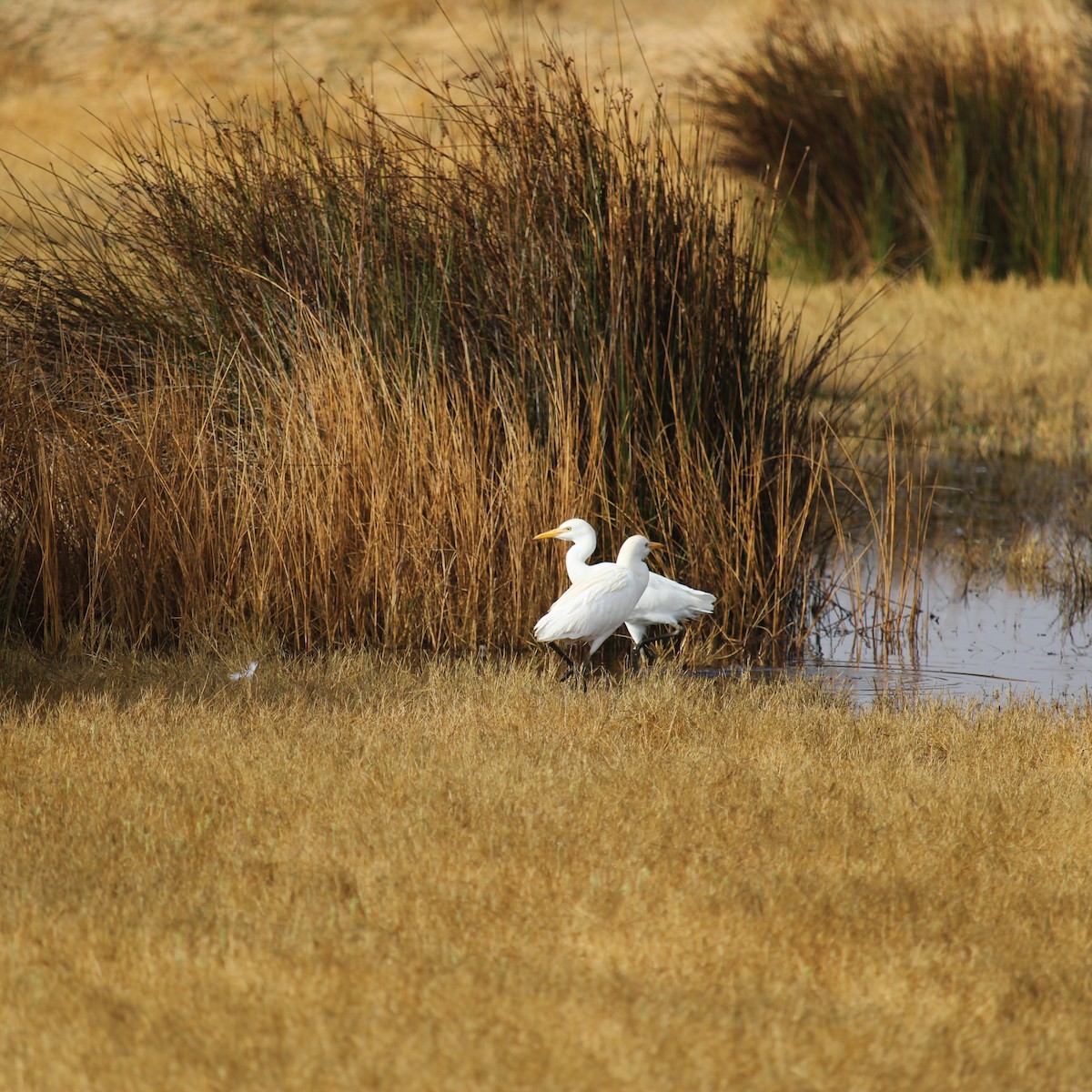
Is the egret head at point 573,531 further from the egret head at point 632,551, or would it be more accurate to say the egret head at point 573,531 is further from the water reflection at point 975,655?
the water reflection at point 975,655

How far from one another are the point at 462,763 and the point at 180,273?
2751 mm

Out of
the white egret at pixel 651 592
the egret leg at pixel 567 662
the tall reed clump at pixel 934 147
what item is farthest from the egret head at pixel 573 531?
the tall reed clump at pixel 934 147

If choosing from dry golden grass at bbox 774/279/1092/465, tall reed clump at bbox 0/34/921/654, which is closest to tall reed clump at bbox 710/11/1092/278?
dry golden grass at bbox 774/279/1092/465

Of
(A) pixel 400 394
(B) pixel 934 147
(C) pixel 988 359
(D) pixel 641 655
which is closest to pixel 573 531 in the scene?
(D) pixel 641 655

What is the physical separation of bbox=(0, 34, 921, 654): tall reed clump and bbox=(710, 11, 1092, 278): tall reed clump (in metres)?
6.49

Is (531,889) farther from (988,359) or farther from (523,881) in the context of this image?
(988,359)

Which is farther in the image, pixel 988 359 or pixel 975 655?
pixel 988 359

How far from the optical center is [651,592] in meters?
4.95

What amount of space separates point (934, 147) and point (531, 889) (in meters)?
10.4

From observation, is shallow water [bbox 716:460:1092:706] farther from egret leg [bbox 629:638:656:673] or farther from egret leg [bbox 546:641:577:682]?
egret leg [bbox 546:641:577:682]

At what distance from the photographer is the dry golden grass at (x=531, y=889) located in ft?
8.38

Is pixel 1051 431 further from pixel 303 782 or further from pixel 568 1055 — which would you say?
pixel 568 1055

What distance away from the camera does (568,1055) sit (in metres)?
2.52

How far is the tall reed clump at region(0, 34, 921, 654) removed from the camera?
5.18 m
